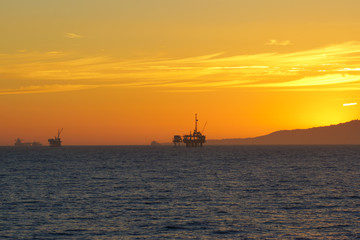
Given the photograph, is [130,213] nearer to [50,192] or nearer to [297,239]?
[297,239]

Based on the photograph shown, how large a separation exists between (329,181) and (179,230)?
51.4m

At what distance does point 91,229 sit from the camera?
137ft

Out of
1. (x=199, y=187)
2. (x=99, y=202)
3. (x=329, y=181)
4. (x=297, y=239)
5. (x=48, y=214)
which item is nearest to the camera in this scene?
(x=297, y=239)

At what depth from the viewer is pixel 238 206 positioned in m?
54.9

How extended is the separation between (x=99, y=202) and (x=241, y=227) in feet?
70.2

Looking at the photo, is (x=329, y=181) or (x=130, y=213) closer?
(x=130, y=213)

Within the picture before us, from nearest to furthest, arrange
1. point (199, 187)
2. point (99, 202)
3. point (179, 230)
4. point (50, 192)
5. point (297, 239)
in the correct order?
1. point (297, 239)
2. point (179, 230)
3. point (99, 202)
4. point (50, 192)
5. point (199, 187)

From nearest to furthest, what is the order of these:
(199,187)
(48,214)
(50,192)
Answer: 1. (48,214)
2. (50,192)
3. (199,187)

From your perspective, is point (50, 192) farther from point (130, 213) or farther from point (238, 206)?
point (238, 206)

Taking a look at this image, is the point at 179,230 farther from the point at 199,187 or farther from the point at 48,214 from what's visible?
the point at 199,187

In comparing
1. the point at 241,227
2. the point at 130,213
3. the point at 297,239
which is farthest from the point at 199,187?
the point at 297,239

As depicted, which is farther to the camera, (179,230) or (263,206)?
(263,206)

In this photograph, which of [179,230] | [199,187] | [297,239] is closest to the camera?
[297,239]

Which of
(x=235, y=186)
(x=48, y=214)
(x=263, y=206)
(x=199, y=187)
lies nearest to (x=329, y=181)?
(x=235, y=186)
